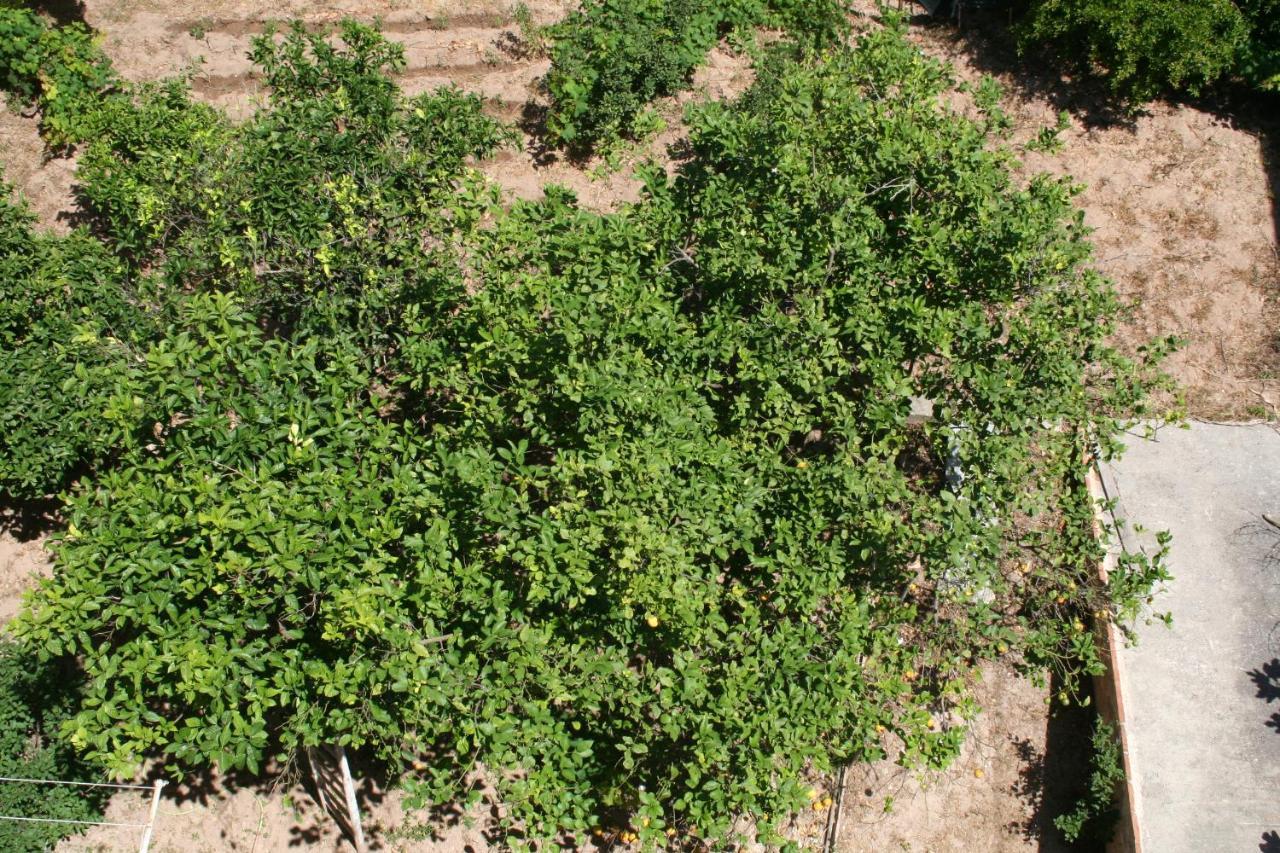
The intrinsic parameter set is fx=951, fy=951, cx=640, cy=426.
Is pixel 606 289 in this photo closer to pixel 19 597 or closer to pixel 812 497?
pixel 812 497

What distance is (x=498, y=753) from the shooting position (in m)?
5.54

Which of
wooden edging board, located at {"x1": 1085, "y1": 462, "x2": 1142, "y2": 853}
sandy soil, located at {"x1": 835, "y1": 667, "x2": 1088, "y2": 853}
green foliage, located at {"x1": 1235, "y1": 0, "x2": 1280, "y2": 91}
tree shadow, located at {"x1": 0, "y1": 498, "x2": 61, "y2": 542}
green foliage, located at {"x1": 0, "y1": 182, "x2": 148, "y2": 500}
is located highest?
→ green foliage, located at {"x1": 1235, "y1": 0, "x2": 1280, "y2": 91}

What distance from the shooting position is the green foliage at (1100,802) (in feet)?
23.6

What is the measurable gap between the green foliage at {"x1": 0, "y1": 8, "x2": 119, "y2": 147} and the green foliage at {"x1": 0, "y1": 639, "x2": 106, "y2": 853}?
545 cm

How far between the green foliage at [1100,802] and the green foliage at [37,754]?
763cm

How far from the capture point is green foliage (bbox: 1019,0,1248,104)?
994 centimetres

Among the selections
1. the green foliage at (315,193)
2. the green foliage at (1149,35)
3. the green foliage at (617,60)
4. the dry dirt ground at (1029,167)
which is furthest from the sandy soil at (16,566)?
the green foliage at (1149,35)

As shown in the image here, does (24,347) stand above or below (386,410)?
above

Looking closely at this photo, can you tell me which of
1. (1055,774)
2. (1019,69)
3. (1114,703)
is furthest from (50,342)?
(1019,69)

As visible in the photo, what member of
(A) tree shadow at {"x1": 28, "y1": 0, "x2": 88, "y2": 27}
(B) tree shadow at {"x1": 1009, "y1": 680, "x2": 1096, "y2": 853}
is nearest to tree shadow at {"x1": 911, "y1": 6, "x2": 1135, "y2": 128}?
(B) tree shadow at {"x1": 1009, "y1": 680, "x2": 1096, "y2": 853}

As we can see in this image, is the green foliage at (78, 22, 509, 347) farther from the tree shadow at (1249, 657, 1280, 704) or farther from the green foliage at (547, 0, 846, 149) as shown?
the tree shadow at (1249, 657, 1280, 704)

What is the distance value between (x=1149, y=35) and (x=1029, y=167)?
66.7 inches

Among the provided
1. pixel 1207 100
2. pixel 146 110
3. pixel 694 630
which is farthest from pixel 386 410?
pixel 1207 100

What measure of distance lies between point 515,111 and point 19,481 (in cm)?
628
